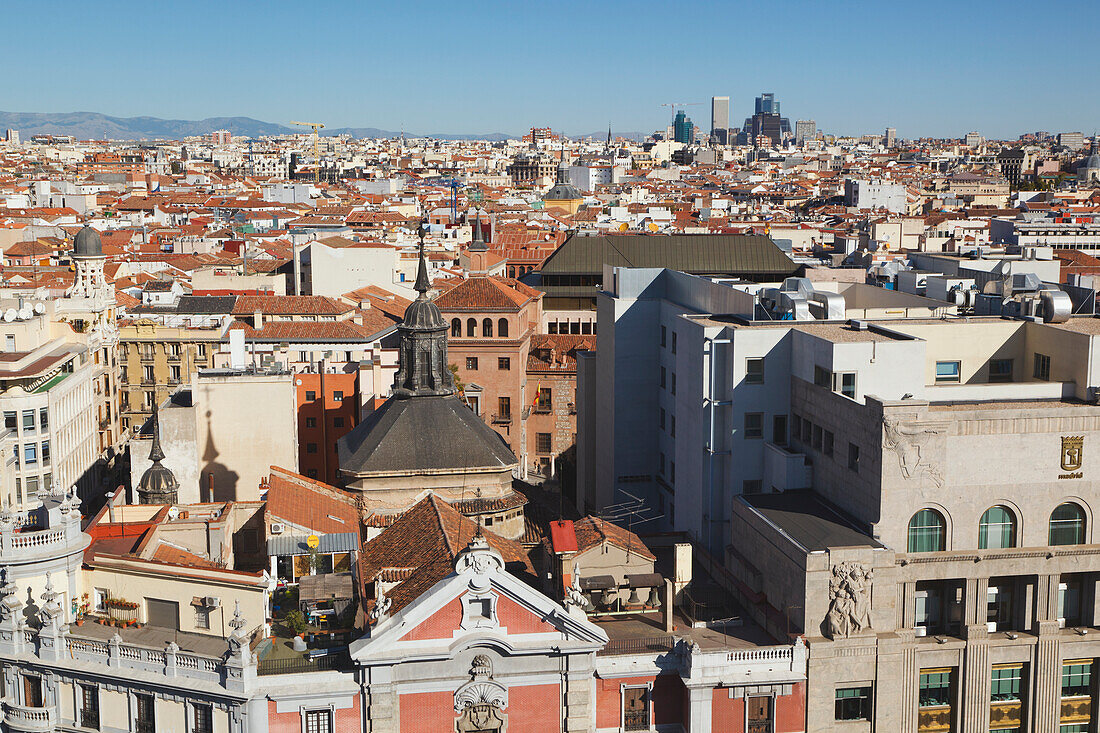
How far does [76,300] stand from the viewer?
80625mm

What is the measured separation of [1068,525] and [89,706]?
2838cm

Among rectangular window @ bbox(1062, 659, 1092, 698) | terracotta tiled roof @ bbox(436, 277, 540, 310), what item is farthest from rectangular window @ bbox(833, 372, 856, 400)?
terracotta tiled roof @ bbox(436, 277, 540, 310)

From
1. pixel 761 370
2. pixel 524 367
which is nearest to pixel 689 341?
pixel 761 370

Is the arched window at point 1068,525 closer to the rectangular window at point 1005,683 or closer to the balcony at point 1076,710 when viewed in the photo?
the rectangular window at point 1005,683

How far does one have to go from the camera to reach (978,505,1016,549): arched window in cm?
3712

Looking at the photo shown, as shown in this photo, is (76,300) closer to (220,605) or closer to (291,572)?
(291,572)

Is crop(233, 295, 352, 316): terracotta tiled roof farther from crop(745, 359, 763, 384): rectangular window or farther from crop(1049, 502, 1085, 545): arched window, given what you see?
crop(1049, 502, 1085, 545): arched window

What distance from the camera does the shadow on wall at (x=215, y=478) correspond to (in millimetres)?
54656

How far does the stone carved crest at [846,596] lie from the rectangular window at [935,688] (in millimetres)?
3749

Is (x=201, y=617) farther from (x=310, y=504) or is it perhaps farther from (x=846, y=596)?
(x=846, y=596)

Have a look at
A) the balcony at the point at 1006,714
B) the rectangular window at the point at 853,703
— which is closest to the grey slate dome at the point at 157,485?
the rectangular window at the point at 853,703

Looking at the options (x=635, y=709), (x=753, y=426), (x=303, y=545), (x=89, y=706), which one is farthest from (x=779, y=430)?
(x=89, y=706)

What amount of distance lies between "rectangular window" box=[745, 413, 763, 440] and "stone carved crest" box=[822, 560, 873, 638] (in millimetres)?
9473

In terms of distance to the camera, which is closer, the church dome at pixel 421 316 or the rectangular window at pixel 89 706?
the rectangular window at pixel 89 706
